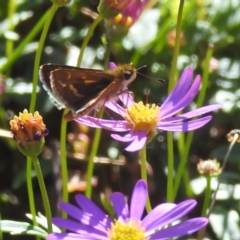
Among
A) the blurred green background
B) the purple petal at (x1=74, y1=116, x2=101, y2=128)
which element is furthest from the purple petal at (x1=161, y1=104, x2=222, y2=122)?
the blurred green background

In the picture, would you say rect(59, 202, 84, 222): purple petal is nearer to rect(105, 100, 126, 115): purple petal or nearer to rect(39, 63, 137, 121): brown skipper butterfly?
rect(39, 63, 137, 121): brown skipper butterfly

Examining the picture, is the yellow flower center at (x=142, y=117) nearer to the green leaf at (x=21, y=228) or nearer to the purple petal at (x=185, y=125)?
the purple petal at (x=185, y=125)

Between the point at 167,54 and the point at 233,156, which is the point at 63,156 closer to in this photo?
the point at 233,156

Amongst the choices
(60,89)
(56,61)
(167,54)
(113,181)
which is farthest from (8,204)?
(60,89)

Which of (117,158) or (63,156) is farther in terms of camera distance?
(117,158)

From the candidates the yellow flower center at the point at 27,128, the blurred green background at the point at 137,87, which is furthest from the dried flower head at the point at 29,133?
the blurred green background at the point at 137,87

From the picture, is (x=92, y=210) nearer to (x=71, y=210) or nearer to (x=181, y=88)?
(x=71, y=210)
